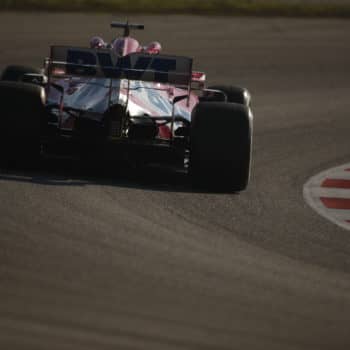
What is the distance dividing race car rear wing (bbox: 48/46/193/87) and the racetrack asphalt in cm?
97

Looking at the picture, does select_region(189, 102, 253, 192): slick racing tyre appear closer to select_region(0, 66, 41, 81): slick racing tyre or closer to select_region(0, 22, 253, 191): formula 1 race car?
select_region(0, 22, 253, 191): formula 1 race car

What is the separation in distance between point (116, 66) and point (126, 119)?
0.91 m

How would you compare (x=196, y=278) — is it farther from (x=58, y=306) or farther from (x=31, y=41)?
(x=31, y=41)

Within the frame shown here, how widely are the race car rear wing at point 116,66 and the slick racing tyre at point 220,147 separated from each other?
0.75 m

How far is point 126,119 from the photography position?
12.6 m

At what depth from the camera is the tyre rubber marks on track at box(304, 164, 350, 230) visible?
39.5 feet

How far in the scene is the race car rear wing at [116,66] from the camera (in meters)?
13.0

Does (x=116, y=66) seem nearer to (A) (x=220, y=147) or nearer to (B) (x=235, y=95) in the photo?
(A) (x=220, y=147)

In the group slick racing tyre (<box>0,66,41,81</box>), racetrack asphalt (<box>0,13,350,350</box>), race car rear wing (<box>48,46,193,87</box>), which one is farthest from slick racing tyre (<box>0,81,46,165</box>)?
slick racing tyre (<box>0,66,41,81</box>)

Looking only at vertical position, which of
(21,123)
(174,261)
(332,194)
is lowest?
(332,194)

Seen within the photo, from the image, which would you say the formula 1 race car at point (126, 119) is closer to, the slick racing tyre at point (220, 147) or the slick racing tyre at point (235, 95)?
the slick racing tyre at point (220, 147)

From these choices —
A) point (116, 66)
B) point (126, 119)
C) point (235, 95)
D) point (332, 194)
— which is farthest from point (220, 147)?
point (235, 95)

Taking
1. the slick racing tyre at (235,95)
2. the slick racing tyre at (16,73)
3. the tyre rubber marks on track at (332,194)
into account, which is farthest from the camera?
the slick racing tyre at (235,95)

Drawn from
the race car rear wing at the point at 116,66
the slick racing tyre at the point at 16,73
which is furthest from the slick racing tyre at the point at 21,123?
the slick racing tyre at the point at 16,73
